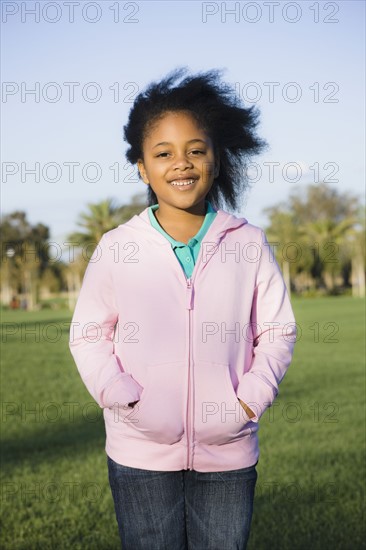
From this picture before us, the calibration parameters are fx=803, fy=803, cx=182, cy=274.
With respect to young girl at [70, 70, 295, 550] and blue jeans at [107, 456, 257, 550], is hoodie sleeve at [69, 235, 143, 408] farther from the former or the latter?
blue jeans at [107, 456, 257, 550]

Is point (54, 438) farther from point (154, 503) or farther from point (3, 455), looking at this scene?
point (154, 503)

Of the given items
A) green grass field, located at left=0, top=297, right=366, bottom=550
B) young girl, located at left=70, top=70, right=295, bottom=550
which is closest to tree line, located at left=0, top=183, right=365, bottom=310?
green grass field, located at left=0, top=297, right=366, bottom=550

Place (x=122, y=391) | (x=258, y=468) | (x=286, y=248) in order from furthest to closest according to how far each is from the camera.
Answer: (x=286, y=248) → (x=258, y=468) → (x=122, y=391)

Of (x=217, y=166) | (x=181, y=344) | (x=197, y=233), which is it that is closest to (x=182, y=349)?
(x=181, y=344)

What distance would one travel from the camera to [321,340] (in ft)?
73.7

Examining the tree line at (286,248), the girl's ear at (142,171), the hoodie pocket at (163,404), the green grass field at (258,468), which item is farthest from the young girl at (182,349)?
the tree line at (286,248)

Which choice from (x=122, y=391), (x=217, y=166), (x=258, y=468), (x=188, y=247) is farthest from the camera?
(x=258, y=468)

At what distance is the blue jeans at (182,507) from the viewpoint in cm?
254

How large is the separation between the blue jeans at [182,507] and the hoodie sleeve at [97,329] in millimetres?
286

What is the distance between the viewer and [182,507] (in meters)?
2.56

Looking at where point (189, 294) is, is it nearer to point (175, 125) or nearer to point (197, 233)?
point (197, 233)

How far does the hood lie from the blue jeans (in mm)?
757

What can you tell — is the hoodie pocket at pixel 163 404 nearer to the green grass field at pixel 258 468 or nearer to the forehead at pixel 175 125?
the forehead at pixel 175 125

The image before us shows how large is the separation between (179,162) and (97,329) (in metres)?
0.62
